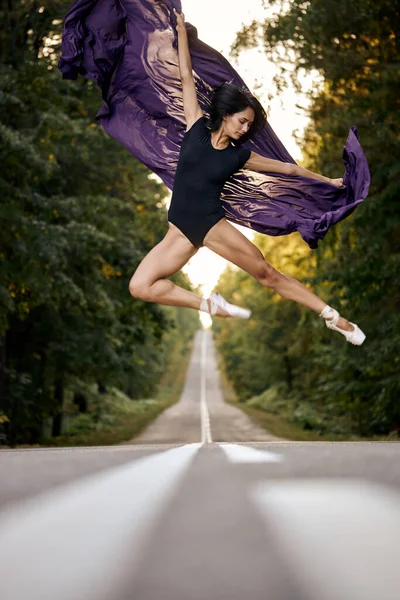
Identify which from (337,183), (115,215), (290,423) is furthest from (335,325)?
→ (290,423)

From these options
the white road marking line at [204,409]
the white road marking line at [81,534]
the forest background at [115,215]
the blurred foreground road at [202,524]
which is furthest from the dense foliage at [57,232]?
the white road marking line at [81,534]

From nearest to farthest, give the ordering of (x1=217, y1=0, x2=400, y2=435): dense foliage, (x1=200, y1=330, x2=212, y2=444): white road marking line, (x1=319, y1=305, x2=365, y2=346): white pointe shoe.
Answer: (x1=319, y1=305, x2=365, y2=346): white pointe shoe, (x1=217, y1=0, x2=400, y2=435): dense foliage, (x1=200, y1=330, x2=212, y2=444): white road marking line

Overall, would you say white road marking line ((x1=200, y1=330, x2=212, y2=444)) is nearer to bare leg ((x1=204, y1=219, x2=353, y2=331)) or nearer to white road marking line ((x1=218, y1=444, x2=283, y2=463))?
white road marking line ((x1=218, y1=444, x2=283, y2=463))

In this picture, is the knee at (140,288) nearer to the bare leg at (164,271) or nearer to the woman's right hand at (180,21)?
the bare leg at (164,271)

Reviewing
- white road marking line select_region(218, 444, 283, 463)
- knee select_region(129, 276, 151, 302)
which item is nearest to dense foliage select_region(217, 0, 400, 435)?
knee select_region(129, 276, 151, 302)

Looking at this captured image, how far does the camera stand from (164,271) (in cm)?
666

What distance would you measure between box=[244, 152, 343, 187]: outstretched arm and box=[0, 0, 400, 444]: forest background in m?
7.07

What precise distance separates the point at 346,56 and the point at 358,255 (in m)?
4.12

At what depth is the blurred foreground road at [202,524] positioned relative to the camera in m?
2.96

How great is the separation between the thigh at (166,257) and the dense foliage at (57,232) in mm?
8556

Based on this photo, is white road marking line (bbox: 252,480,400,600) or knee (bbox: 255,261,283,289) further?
knee (bbox: 255,261,283,289)

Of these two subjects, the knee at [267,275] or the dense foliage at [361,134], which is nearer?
the knee at [267,275]

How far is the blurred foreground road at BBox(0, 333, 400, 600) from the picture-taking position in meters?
2.96

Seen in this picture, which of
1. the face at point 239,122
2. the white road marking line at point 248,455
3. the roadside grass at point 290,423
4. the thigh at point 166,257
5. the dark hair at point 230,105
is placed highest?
the dark hair at point 230,105
